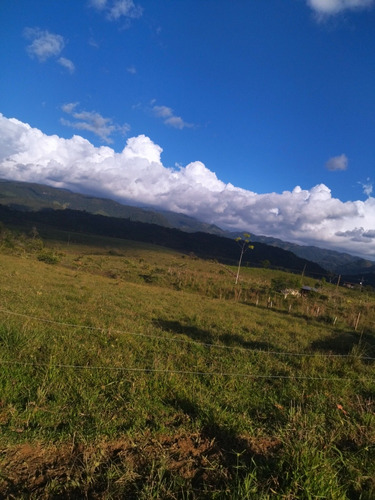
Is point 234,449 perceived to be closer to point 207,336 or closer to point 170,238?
point 207,336

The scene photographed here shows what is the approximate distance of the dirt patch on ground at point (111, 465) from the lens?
2711mm

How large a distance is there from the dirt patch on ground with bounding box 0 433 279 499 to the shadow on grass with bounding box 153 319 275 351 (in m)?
5.55

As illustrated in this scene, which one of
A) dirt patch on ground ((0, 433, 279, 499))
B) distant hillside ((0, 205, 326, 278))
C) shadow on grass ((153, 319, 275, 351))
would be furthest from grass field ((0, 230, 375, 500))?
distant hillside ((0, 205, 326, 278))

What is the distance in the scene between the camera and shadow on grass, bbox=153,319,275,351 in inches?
356

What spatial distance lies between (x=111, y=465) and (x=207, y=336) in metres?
7.21

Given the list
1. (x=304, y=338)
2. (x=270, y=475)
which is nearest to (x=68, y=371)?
(x=270, y=475)

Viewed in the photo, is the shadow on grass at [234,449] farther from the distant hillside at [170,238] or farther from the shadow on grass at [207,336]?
the distant hillside at [170,238]

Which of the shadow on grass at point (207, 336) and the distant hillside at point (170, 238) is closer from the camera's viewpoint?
the shadow on grass at point (207, 336)

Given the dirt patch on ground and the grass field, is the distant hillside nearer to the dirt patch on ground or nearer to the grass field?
the grass field

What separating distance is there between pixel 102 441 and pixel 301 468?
2.34 meters

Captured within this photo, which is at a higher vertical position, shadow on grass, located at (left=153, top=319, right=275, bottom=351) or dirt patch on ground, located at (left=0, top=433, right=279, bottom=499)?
dirt patch on ground, located at (left=0, top=433, right=279, bottom=499)

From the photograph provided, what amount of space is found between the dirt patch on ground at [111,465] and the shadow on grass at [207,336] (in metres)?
5.55

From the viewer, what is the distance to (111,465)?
9.55 feet

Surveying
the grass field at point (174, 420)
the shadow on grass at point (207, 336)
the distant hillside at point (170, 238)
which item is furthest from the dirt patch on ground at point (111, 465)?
the distant hillside at point (170, 238)
